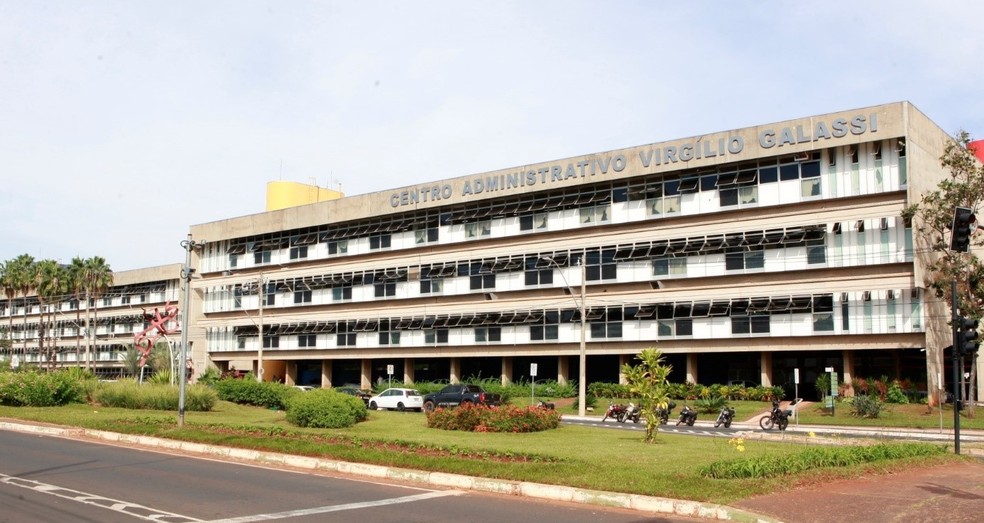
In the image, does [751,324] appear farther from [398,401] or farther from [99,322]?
[99,322]

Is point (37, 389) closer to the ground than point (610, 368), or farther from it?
farther from it

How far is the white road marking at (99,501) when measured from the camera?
41.8 feet

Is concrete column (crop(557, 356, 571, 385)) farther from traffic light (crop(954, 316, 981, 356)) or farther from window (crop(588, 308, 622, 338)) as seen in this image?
traffic light (crop(954, 316, 981, 356))

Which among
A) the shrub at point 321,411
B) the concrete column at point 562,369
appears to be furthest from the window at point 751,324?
the shrub at point 321,411

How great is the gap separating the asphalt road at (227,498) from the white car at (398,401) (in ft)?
89.4

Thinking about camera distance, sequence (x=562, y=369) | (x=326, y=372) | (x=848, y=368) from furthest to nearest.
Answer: (x=326, y=372)
(x=562, y=369)
(x=848, y=368)

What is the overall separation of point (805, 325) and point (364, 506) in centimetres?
3861

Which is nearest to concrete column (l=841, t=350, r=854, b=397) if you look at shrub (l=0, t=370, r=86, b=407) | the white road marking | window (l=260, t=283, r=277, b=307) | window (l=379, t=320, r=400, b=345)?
window (l=379, t=320, r=400, b=345)

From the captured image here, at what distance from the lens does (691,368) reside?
53031 mm

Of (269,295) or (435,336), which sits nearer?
(435,336)

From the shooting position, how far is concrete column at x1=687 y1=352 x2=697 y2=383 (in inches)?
2079

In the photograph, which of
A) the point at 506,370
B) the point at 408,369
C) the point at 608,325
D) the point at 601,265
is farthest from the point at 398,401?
the point at 408,369

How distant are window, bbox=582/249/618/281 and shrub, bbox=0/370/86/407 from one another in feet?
96.1

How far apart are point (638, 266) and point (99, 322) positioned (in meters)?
72.3
